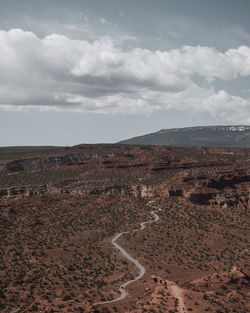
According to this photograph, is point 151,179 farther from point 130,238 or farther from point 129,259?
point 129,259

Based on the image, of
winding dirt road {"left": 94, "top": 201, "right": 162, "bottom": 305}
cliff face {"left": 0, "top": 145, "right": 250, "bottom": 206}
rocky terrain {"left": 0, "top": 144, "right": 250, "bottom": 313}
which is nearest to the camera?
rocky terrain {"left": 0, "top": 144, "right": 250, "bottom": 313}

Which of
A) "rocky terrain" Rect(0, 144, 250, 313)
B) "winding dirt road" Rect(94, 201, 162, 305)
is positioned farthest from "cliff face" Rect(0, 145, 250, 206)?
"winding dirt road" Rect(94, 201, 162, 305)

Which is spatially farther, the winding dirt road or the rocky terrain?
the winding dirt road

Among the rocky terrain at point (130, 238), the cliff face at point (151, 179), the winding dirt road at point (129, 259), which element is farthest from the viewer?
the cliff face at point (151, 179)

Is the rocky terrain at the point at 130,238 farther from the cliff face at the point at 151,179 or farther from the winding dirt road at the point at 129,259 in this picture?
the winding dirt road at the point at 129,259

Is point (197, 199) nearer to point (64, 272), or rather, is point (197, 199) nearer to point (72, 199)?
point (72, 199)

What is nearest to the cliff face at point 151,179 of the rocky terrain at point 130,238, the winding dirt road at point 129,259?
the rocky terrain at point 130,238

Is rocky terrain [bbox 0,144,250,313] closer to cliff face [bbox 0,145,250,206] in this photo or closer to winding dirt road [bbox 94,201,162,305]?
cliff face [bbox 0,145,250,206]

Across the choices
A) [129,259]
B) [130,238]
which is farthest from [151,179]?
[129,259]
